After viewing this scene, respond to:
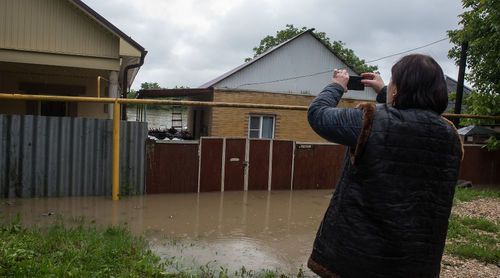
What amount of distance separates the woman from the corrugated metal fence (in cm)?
610

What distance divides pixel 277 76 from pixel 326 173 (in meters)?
9.80

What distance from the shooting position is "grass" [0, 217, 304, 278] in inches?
→ 145

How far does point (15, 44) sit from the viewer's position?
406 inches

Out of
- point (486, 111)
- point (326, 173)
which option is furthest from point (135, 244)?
point (486, 111)

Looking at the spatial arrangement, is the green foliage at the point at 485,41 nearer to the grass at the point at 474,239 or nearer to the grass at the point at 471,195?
the grass at the point at 471,195

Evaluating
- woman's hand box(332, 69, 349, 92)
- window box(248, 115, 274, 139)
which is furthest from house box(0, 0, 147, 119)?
woman's hand box(332, 69, 349, 92)

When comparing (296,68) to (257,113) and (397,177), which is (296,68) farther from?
(397,177)

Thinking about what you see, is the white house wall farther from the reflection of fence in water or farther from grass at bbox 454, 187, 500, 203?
grass at bbox 454, 187, 500, 203

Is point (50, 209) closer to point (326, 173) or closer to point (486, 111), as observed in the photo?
point (326, 173)

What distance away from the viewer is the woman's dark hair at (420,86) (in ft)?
6.76

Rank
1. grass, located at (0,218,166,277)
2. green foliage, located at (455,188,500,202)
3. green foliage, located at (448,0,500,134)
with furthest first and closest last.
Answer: green foliage, located at (448,0,500,134) < green foliage, located at (455,188,500,202) < grass, located at (0,218,166,277)

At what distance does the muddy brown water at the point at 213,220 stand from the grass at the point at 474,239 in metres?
1.68

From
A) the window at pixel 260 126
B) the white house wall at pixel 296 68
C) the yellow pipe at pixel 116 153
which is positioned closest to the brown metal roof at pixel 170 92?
the white house wall at pixel 296 68

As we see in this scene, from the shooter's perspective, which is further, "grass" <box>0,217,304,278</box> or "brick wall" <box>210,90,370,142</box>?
"brick wall" <box>210,90,370,142</box>
